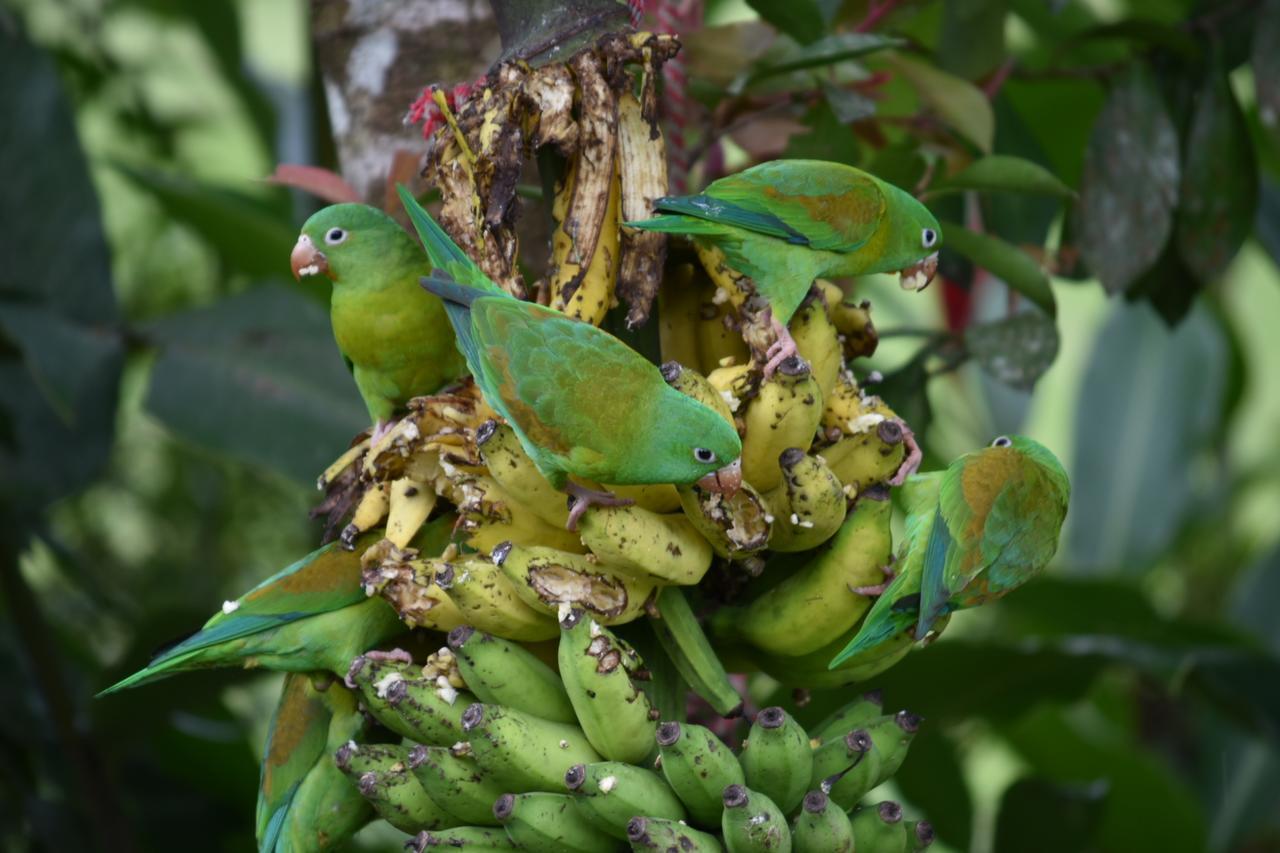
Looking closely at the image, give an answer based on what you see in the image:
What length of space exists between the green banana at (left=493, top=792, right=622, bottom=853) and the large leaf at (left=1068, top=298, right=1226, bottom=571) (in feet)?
11.1

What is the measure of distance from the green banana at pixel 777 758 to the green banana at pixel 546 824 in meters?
0.17

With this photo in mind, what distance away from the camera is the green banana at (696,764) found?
4.30 feet

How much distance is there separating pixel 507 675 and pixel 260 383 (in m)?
1.40

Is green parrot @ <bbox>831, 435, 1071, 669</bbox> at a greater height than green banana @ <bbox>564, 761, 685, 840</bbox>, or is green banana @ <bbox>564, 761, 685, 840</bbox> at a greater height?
green parrot @ <bbox>831, 435, 1071, 669</bbox>

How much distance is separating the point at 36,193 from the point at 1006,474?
2242 mm

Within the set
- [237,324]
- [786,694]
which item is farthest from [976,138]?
[237,324]

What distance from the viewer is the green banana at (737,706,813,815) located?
1331 mm

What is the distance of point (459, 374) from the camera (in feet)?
6.06

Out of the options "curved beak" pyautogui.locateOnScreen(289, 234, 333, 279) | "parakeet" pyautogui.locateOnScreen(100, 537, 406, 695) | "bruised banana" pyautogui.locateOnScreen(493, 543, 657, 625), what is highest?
"curved beak" pyautogui.locateOnScreen(289, 234, 333, 279)

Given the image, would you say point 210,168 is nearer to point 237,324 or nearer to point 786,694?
point 237,324

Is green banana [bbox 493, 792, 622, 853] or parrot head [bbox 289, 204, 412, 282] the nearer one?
green banana [bbox 493, 792, 622, 853]

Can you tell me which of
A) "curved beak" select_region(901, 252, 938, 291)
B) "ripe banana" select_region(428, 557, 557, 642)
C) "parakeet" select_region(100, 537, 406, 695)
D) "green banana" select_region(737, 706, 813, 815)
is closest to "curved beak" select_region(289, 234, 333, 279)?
"parakeet" select_region(100, 537, 406, 695)

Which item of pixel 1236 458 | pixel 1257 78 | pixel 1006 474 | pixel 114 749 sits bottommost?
pixel 1236 458

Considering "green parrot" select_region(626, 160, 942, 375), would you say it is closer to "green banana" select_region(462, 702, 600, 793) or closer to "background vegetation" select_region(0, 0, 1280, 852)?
"background vegetation" select_region(0, 0, 1280, 852)
